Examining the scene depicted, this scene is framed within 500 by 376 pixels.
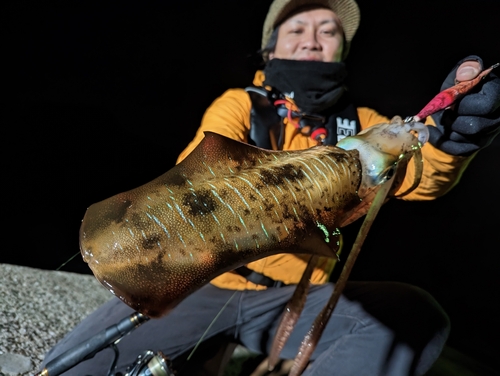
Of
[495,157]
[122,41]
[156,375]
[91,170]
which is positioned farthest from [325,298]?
[122,41]

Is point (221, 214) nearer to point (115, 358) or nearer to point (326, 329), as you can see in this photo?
point (115, 358)

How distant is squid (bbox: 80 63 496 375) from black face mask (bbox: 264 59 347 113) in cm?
56

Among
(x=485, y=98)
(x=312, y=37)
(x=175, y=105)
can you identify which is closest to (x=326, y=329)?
(x=485, y=98)

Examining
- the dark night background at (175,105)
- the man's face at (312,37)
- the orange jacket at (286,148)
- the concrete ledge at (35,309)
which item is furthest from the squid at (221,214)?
the dark night background at (175,105)

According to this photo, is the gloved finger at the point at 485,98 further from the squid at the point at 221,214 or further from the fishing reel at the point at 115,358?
the fishing reel at the point at 115,358

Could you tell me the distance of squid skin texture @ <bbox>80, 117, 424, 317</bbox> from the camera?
0.48 m

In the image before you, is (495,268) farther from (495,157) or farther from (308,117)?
(308,117)

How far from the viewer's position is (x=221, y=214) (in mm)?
530

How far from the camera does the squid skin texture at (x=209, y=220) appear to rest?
1.57 ft

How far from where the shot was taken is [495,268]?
6.48ft

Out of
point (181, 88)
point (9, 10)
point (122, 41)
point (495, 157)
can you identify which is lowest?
point (495, 157)

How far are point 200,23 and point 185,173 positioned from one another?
6.75ft

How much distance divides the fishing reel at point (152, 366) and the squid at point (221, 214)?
543mm

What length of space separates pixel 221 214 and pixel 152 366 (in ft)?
2.10
